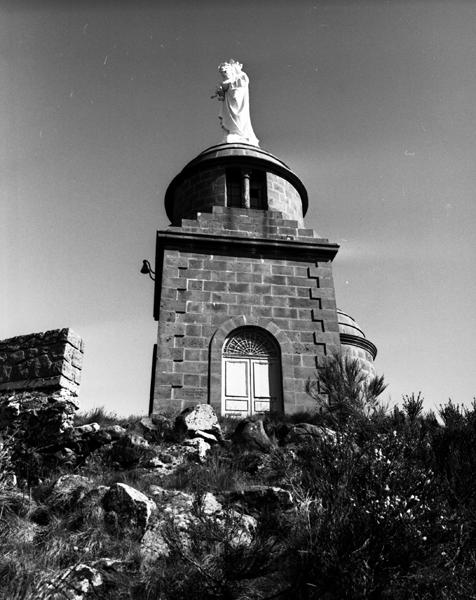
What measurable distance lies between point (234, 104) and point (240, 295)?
28.8ft

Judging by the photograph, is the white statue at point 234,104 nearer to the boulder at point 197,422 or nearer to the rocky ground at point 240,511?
the boulder at point 197,422

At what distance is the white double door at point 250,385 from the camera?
41.1ft

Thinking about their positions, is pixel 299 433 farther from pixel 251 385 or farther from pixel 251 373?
pixel 251 373

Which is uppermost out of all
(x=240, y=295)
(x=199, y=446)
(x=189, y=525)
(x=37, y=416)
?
(x=240, y=295)

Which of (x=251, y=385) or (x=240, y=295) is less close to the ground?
(x=240, y=295)

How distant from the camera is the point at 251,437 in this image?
9312 millimetres

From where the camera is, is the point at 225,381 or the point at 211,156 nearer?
the point at 225,381

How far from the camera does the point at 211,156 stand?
16.7 meters

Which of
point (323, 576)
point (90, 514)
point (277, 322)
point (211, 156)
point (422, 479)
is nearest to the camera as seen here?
point (323, 576)

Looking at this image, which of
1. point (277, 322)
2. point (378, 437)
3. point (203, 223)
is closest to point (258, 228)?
point (203, 223)

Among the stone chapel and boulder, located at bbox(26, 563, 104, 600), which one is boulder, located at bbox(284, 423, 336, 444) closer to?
the stone chapel

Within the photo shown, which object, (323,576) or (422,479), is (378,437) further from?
(323,576)

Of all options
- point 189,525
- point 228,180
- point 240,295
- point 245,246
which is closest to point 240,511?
point 189,525

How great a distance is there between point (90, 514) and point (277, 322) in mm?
8023
